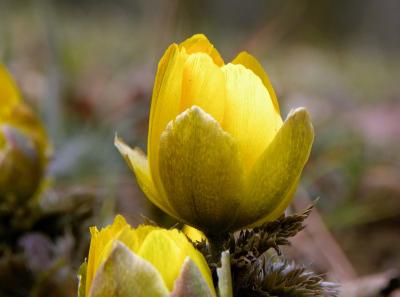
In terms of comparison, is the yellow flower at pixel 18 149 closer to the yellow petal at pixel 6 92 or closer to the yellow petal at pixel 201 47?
the yellow petal at pixel 6 92

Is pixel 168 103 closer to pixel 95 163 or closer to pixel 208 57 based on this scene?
pixel 208 57

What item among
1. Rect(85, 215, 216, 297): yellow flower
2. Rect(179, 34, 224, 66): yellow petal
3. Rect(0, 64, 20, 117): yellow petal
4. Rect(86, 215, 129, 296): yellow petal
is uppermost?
Rect(0, 64, 20, 117): yellow petal

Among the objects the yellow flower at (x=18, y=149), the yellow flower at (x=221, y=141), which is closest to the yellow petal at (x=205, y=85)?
the yellow flower at (x=221, y=141)

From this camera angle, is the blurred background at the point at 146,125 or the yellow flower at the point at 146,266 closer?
the yellow flower at the point at 146,266

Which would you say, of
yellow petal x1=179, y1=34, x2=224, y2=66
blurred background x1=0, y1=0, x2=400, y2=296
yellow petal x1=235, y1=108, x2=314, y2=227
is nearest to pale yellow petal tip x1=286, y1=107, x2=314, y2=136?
yellow petal x1=235, y1=108, x2=314, y2=227

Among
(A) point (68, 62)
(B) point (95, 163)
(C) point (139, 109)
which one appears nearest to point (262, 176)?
(B) point (95, 163)

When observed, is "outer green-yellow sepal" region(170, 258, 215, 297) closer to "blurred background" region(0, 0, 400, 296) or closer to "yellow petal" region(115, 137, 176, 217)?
"yellow petal" region(115, 137, 176, 217)

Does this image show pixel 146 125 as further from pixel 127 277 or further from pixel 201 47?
pixel 127 277
